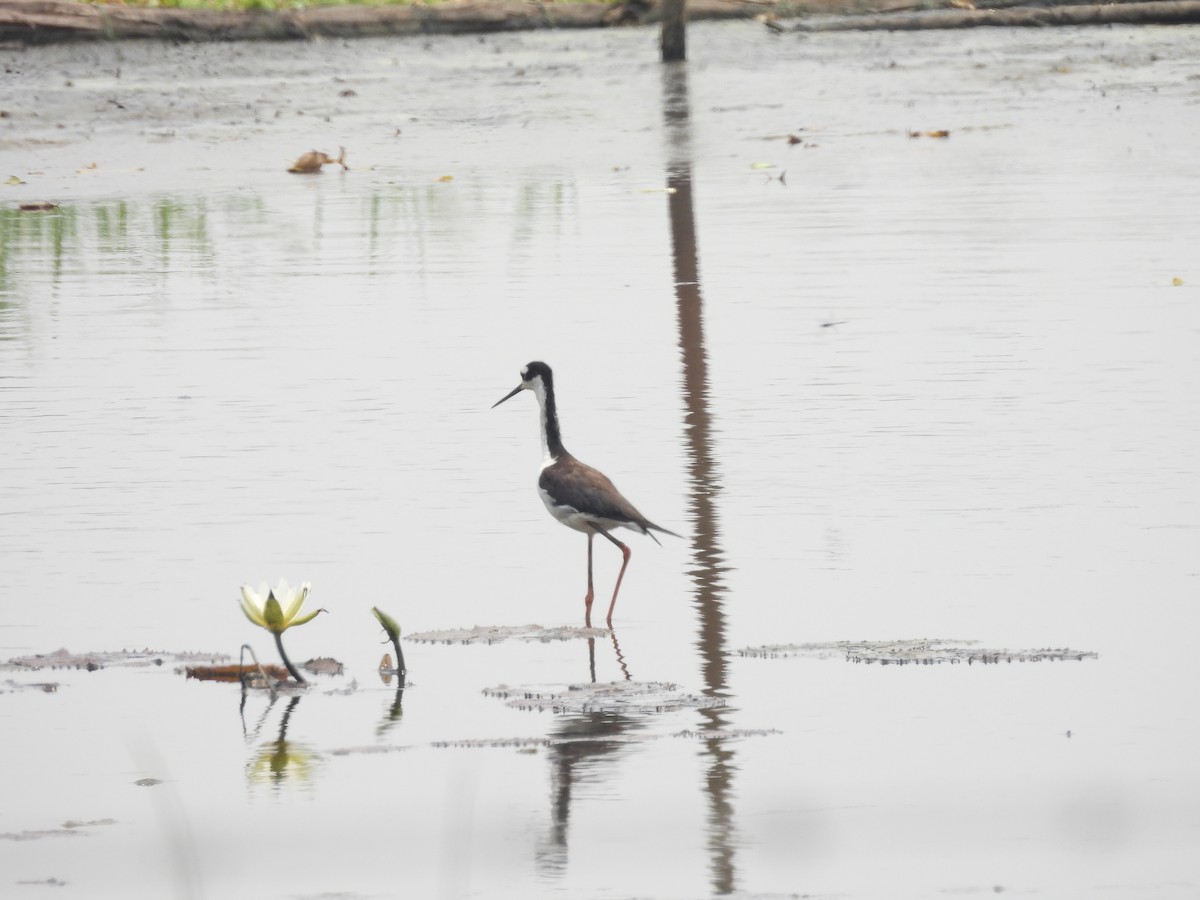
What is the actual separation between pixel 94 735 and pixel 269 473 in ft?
11.6

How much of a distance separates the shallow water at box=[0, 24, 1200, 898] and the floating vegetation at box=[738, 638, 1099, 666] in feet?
0.23

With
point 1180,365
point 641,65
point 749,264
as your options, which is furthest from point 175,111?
point 1180,365

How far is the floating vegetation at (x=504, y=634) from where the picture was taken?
24.5 ft

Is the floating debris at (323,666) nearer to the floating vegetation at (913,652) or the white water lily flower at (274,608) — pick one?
the white water lily flower at (274,608)

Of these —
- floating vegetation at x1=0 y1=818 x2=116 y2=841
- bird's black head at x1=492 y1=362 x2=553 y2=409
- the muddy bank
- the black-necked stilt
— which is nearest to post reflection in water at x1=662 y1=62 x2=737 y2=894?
the black-necked stilt

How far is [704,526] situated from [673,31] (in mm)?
21992

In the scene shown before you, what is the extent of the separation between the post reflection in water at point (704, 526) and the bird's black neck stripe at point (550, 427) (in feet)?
1.94

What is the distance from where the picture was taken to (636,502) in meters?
9.33

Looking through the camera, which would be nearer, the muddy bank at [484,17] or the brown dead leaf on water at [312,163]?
the brown dead leaf on water at [312,163]

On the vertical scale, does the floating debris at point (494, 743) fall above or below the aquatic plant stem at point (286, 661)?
below

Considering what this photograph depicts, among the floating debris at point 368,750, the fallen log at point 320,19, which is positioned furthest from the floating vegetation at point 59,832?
the fallen log at point 320,19

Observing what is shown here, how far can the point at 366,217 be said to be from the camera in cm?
1872

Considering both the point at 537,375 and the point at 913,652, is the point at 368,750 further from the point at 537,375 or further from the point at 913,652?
the point at 537,375

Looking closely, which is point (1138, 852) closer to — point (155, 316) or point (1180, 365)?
point (1180, 365)
